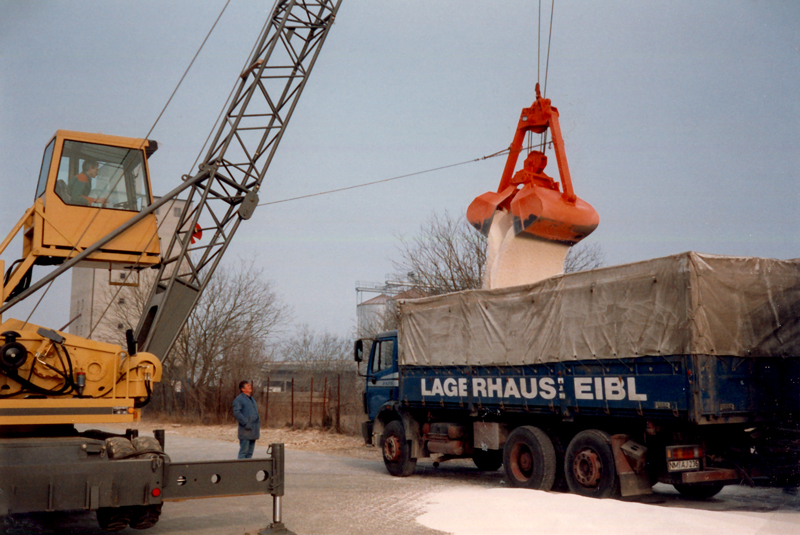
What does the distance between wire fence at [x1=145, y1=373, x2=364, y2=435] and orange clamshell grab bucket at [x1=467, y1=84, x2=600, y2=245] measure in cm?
1258

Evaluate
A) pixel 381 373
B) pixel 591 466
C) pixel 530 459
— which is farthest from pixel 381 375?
pixel 591 466

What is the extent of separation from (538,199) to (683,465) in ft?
15.8

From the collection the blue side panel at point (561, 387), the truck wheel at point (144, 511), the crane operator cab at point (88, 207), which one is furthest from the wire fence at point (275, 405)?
the truck wheel at point (144, 511)

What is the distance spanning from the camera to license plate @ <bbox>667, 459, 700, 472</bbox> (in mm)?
9312

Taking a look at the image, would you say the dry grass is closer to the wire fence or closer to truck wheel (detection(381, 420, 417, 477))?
the wire fence

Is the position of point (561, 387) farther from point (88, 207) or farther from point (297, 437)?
point (297, 437)

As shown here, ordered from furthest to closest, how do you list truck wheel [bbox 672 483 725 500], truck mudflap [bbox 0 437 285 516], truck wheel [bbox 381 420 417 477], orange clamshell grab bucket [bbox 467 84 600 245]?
truck wheel [bbox 381 420 417 477], orange clamshell grab bucket [bbox 467 84 600 245], truck wheel [bbox 672 483 725 500], truck mudflap [bbox 0 437 285 516]

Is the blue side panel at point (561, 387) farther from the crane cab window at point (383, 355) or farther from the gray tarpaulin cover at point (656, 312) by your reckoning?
the crane cab window at point (383, 355)

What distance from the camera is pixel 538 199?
39.9 ft

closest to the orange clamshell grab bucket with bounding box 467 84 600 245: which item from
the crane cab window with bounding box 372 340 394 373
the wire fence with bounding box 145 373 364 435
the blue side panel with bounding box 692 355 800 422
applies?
the crane cab window with bounding box 372 340 394 373

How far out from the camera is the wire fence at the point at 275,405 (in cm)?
2532

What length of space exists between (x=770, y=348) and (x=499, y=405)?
Result: 418 centimetres

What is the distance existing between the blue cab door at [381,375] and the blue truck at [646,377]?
2.59m

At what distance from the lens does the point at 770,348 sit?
959cm
